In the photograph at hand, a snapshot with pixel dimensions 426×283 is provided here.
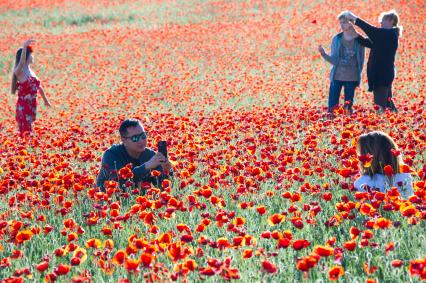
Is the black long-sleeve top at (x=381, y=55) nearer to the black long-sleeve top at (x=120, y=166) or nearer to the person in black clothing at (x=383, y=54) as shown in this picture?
the person in black clothing at (x=383, y=54)

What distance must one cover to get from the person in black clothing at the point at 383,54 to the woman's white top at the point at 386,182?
400 cm

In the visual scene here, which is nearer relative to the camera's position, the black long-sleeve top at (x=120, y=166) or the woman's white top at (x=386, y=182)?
the woman's white top at (x=386, y=182)

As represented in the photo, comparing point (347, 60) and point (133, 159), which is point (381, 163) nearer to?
point (133, 159)

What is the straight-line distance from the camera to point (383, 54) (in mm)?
8258

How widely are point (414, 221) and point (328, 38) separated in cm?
1860

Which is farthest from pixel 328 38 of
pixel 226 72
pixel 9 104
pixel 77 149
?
pixel 77 149

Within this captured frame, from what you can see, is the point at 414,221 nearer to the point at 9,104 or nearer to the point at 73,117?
the point at 73,117

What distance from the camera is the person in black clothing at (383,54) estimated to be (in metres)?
8.08

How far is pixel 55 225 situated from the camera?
14.9 ft

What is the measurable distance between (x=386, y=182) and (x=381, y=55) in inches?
178

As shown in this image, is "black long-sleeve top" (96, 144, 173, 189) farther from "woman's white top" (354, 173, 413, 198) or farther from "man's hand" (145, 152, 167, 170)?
"woman's white top" (354, 173, 413, 198)

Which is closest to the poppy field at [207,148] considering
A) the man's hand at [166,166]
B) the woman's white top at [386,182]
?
the woman's white top at [386,182]

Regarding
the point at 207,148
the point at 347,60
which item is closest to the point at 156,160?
the point at 207,148

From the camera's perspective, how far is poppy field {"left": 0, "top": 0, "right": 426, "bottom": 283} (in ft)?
10.7
